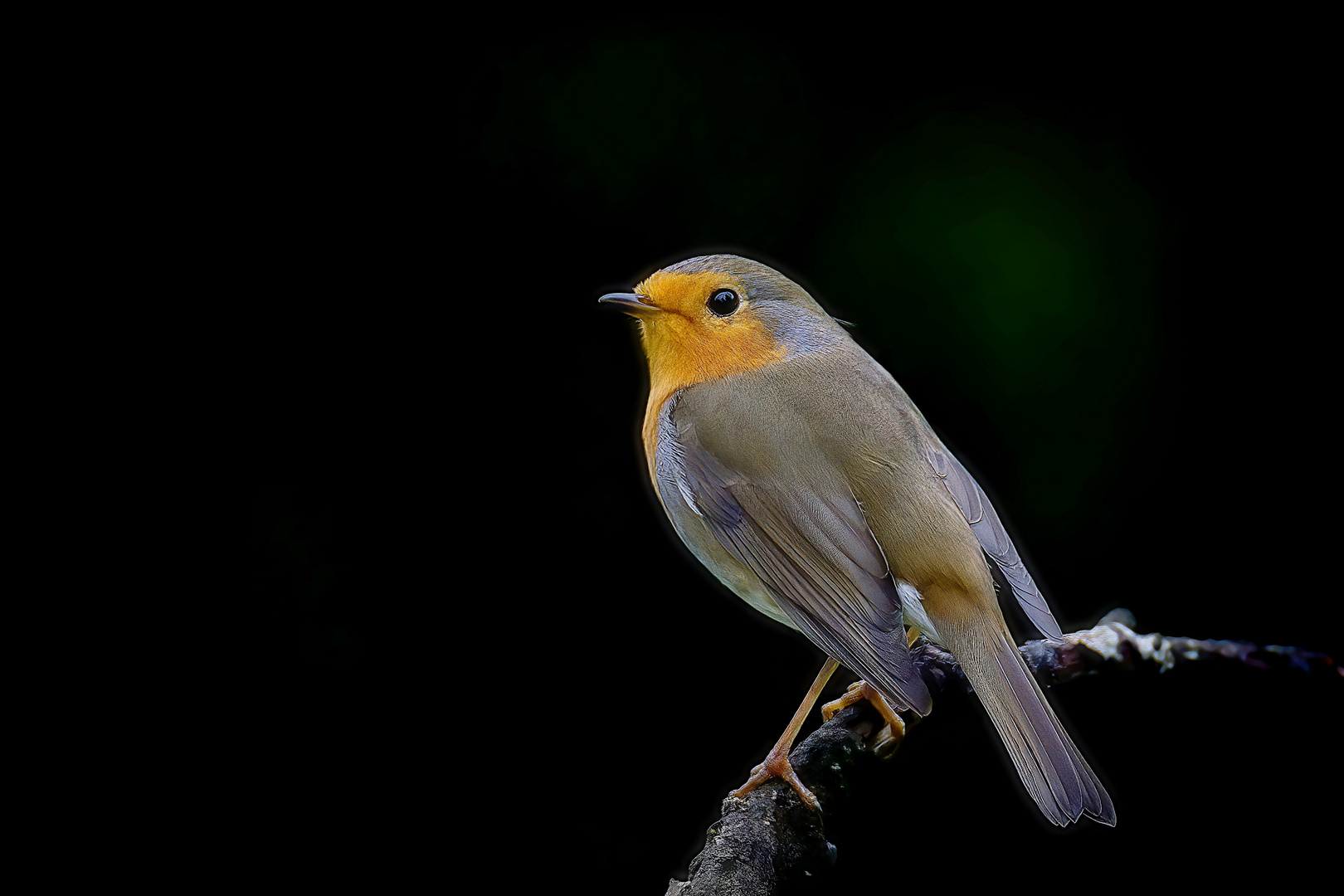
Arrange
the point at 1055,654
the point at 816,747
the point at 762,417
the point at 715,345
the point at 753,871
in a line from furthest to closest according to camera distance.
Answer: the point at 715,345
the point at 762,417
the point at 1055,654
the point at 816,747
the point at 753,871

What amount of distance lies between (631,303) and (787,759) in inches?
38.2

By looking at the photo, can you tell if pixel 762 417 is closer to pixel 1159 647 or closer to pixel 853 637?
pixel 853 637

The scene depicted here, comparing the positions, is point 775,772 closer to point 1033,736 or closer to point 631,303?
point 1033,736

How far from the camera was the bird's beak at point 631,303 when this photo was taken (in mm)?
2320

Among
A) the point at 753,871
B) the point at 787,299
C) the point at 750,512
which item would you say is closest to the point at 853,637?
the point at 750,512

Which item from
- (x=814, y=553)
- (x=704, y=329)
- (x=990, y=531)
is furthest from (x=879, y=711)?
(x=704, y=329)

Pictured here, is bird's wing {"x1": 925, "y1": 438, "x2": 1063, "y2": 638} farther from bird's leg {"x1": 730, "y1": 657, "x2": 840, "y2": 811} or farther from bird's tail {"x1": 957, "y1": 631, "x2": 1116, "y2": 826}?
bird's leg {"x1": 730, "y1": 657, "x2": 840, "y2": 811}

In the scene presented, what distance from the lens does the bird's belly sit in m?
2.16

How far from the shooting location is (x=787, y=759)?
194 cm

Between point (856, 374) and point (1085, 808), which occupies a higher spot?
point (856, 374)

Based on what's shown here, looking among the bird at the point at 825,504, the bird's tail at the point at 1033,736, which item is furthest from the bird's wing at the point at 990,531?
the bird's tail at the point at 1033,736

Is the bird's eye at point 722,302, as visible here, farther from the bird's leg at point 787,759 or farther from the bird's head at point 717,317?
the bird's leg at point 787,759

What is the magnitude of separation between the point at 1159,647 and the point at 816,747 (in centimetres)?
62

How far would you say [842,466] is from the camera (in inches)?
82.2
